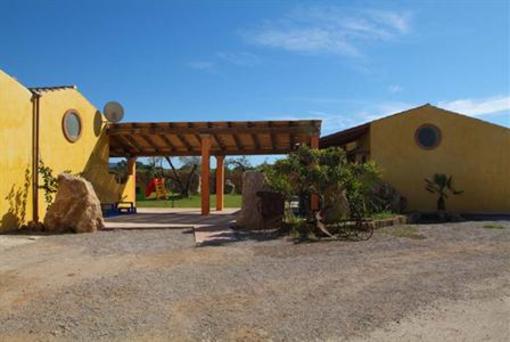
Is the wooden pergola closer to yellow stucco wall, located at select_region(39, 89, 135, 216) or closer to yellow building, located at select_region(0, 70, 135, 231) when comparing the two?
yellow stucco wall, located at select_region(39, 89, 135, 216)

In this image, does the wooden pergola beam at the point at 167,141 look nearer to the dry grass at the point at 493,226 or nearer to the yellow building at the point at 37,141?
the yellow building at the point at 37,141

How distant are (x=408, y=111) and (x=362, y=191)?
261 inches

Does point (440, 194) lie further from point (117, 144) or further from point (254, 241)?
point (117, 144)

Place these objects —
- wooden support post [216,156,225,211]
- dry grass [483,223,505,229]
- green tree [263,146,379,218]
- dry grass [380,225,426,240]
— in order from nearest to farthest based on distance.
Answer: dry grass [380,225,426,240]
green tree [263,146,379,218]
dry grass [483,223,505,229]
wooden support post [216,156,225,211]

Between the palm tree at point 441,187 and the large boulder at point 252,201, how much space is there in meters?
7.76

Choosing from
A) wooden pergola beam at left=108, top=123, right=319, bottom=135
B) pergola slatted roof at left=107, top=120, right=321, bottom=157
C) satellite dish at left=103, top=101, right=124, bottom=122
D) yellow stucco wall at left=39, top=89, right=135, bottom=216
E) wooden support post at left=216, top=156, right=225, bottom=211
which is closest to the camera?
yellow stucco wall at left=39, top=89, right=135, bottom=216

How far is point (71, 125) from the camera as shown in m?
15.3

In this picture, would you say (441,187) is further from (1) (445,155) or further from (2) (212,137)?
(2) (212,137)

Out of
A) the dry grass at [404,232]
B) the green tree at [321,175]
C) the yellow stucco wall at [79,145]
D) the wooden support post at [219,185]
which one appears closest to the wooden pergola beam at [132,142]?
the yellow stucco wall at [79,145]

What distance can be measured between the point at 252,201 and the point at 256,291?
646cm

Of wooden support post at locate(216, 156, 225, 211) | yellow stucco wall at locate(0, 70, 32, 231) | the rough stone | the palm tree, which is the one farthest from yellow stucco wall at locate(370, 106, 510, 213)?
yellow stucco wall at locate(0, 70, 32, 231)

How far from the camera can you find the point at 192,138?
63.5 feet

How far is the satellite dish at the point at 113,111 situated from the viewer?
17.6 metres

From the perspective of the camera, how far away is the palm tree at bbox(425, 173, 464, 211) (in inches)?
671
